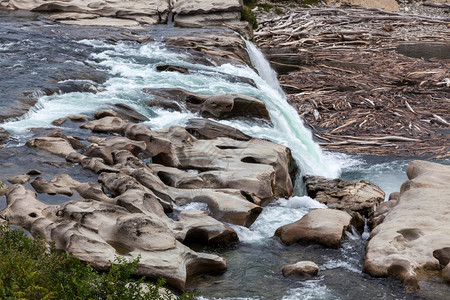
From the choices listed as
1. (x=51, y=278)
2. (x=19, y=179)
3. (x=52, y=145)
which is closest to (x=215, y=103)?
(x=52, y=145)

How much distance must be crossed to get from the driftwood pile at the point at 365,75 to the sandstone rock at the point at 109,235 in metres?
10.6

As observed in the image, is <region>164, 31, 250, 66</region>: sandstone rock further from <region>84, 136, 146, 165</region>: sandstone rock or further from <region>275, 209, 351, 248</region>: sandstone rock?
<region>275, 209, 351, 248</region>: sandstone rock

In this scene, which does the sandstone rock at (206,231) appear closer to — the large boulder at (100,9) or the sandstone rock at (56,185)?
the sandstone rock at (56,185)

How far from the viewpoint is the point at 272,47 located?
1362 inches

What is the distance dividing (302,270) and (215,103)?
26.5 feet

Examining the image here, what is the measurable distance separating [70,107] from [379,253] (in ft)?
30.0

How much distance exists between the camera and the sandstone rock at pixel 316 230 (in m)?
10.7

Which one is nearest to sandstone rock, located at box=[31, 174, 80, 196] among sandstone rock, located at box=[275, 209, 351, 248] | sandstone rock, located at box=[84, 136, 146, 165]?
sandstone rock, located at box=[84, 136, 146, 165]

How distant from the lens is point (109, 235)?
29.8 feet

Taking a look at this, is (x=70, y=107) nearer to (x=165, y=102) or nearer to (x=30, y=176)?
(x=165, y=102)

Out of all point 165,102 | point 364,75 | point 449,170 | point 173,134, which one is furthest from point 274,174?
point 364,75

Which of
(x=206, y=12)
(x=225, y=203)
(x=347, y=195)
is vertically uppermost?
(x=206, y=12)

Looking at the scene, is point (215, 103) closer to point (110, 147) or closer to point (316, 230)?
point (110, 147)

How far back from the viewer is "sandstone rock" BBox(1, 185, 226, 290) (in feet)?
27.8
